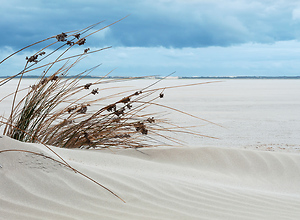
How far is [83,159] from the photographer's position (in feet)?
7.10

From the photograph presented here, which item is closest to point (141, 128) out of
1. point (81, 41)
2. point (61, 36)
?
point (81, 41)

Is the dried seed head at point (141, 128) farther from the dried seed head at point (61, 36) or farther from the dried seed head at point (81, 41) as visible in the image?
the dried seed head at point (61, 36)

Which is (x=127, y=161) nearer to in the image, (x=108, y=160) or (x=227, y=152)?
(x=108, y=160)

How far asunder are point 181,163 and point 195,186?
0.84 m

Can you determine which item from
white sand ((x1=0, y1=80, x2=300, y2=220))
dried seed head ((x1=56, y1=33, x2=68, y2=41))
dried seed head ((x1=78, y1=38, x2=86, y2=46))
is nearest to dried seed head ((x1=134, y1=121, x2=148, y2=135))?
white sand ((x1=0, y1=80, x2=300, y2=220))

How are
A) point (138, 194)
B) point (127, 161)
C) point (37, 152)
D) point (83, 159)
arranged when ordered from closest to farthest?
point (138, 194)
point (37, 152)
point (83, 159)
point (127, 161)

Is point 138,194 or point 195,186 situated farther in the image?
point 195,186

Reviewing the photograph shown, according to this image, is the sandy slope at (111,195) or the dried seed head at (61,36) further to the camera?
the dried seed head at (61,36)

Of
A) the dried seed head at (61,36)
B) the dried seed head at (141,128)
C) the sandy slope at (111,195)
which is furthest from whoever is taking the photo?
the dried seed head at (141,128)

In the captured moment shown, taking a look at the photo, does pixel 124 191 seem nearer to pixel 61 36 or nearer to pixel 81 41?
pixel 61 36

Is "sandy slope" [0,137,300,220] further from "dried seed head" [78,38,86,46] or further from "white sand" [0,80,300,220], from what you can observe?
"dried seed head" [78,38,86,46]

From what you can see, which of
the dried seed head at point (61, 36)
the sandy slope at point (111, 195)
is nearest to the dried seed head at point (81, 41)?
the dried seed head at point (61, 36)

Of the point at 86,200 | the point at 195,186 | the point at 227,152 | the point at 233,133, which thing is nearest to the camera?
the point at 86,200

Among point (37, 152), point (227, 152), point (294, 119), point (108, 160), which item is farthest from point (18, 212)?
point (294, 119)
